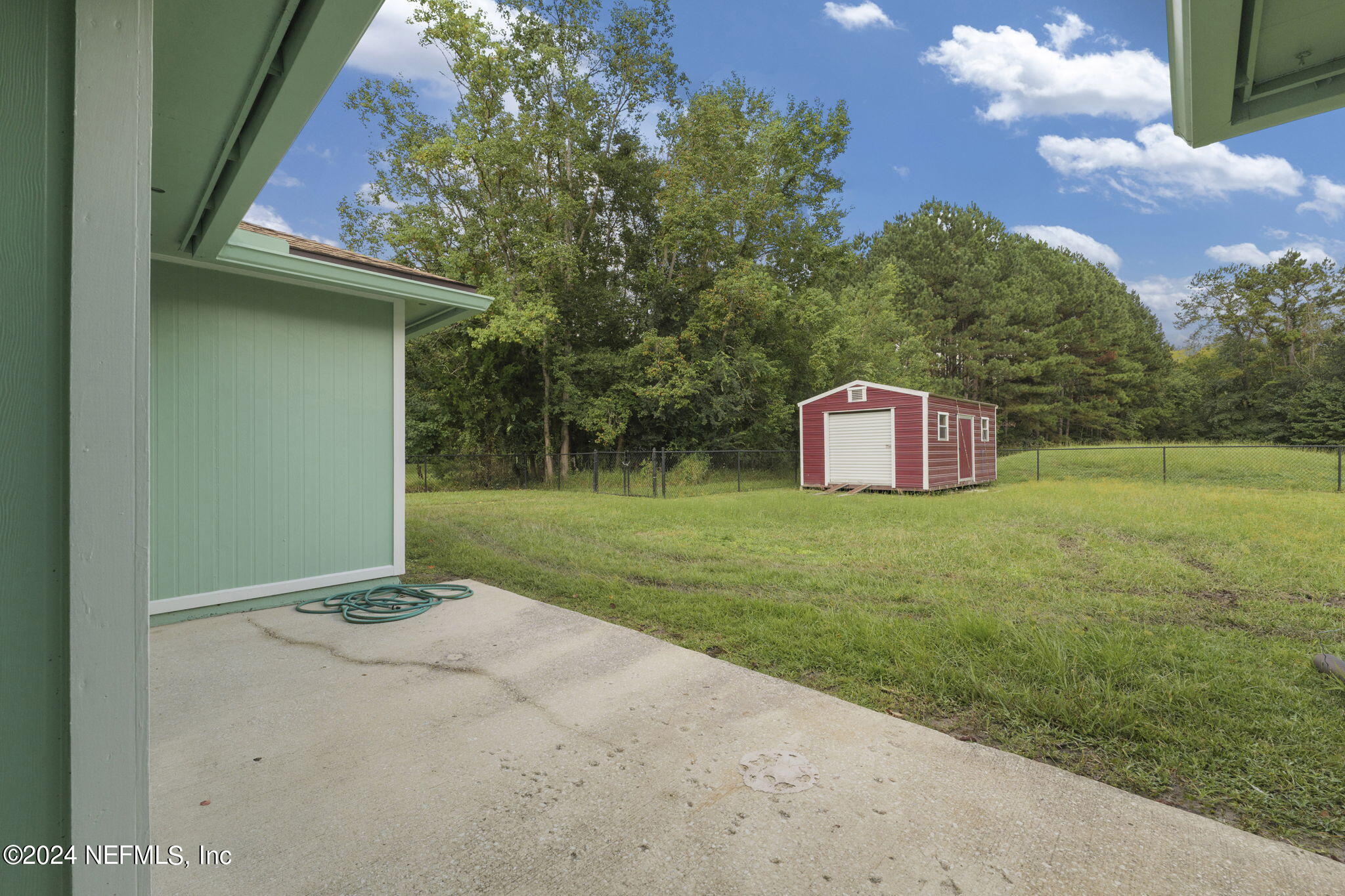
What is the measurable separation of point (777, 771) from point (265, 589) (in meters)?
3.66

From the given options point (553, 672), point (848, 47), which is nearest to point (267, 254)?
point (553, 672)

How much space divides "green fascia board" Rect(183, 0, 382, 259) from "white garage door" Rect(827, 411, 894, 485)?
11.9 meters

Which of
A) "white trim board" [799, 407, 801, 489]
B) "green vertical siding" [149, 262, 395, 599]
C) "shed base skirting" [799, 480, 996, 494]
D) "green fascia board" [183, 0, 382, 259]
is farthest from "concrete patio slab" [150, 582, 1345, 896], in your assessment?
"white trim board" [799, 407, 801, 489]

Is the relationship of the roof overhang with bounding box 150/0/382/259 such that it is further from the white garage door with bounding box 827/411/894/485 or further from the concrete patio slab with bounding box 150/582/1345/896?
the white garage door with bounding box 827/411/894/485

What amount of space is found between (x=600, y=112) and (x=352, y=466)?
589 inches

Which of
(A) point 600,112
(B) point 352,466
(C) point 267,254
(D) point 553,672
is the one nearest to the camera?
(D) point 553,672

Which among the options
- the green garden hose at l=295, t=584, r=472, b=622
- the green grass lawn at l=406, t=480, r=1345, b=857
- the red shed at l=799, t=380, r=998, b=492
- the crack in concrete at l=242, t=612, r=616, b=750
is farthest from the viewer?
the red shed at l=799, t=380, r=998, b=492

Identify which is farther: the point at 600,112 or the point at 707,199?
the point at 600,112

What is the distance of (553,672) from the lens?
8.98ft

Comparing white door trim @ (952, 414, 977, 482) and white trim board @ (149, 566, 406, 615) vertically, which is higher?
white door trim @ (952, 414, 977, 482)

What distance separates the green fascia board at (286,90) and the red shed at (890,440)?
11417 mm

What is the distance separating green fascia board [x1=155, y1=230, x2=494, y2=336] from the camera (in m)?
3.51

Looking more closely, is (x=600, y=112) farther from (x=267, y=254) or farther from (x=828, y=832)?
(x=828, y=832)

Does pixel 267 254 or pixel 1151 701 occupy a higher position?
pixel 267 254
